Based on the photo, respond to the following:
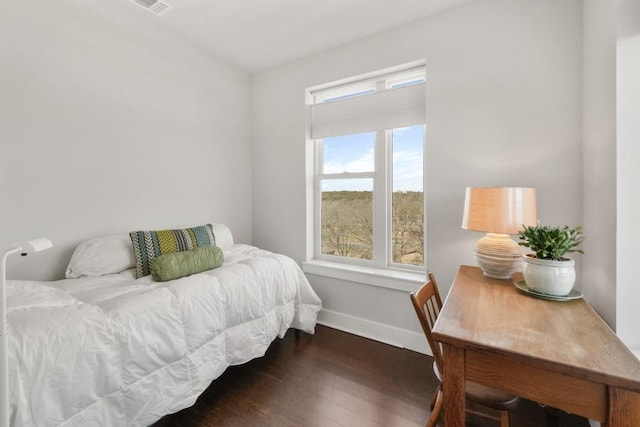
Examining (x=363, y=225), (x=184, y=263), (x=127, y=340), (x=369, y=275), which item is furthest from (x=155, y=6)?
(x=369, y=275)

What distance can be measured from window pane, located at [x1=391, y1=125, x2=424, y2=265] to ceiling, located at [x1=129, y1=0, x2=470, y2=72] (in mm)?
877

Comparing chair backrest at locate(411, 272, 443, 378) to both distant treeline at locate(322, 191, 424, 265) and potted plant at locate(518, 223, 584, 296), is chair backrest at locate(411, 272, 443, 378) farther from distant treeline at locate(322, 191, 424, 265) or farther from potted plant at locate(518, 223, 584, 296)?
distant treeline at locate(322, 191, 424, 265)

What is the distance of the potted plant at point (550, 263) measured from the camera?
1.20 metres

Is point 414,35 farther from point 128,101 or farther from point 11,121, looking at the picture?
point 11,121

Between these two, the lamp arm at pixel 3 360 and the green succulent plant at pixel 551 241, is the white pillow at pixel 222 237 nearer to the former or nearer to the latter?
the lamp arm at pixel 3 360

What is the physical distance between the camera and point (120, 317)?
1192 millimetres

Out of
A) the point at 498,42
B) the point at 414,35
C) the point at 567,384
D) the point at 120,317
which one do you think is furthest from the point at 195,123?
the point at 567,384

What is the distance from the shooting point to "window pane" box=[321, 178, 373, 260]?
255cm

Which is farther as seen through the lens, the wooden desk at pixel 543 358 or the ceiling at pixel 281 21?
the ceiling at pixel 281 21

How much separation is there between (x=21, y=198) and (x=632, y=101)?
3.22m

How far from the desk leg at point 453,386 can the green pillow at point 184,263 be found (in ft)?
4.88

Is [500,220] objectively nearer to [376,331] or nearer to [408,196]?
[408,196]

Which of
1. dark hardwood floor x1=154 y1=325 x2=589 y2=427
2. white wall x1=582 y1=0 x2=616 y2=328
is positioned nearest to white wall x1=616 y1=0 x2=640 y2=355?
white wall x1=582 y1=0 x2=616 y2=328

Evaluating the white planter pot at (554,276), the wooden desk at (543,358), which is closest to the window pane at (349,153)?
the white planter pot at (554,276)
